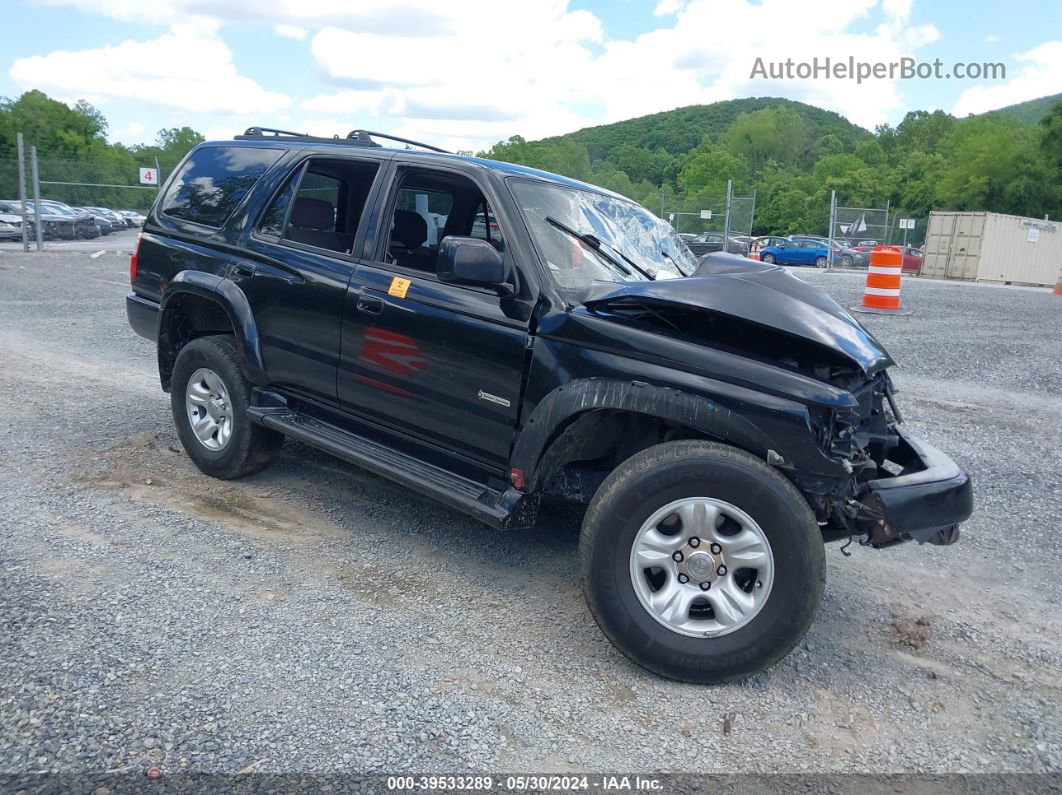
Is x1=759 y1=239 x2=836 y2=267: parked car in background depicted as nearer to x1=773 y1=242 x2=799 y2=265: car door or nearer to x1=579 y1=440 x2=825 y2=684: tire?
x1=773 y1=242 x2=799 y2=265: car door

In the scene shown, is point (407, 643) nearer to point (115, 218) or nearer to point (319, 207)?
point (319, 207)

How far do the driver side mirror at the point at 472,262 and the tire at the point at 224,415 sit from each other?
1.79 metres

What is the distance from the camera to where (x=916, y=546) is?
4.80 meters

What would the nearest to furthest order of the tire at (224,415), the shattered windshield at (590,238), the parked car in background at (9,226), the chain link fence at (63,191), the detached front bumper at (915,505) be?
1. the detached front bumper at (915,505)
2. the shattered windshield at (590,238)
3. the tire at (224,415)
4. the chain link fence at (63,191)
5. the parked car in background at (9,226)

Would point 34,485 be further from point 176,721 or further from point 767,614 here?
point 767,614

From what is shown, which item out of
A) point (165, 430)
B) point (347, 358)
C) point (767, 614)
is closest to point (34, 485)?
point (165, 430)

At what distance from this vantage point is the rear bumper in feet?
18.1

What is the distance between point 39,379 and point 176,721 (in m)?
5.79

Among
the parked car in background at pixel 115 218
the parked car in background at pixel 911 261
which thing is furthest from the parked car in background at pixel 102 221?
the parked car in background at pixel 911 261

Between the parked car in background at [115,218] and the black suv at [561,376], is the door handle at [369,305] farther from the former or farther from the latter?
the parked car in background at [115,218]

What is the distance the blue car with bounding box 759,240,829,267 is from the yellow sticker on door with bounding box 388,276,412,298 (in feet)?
111

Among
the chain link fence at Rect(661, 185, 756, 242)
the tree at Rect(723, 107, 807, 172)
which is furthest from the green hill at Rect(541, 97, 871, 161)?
the chain link fence at Rect(661, 185, 756, 242)

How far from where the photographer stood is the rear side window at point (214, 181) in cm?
514

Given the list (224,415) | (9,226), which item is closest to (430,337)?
(224,415)
